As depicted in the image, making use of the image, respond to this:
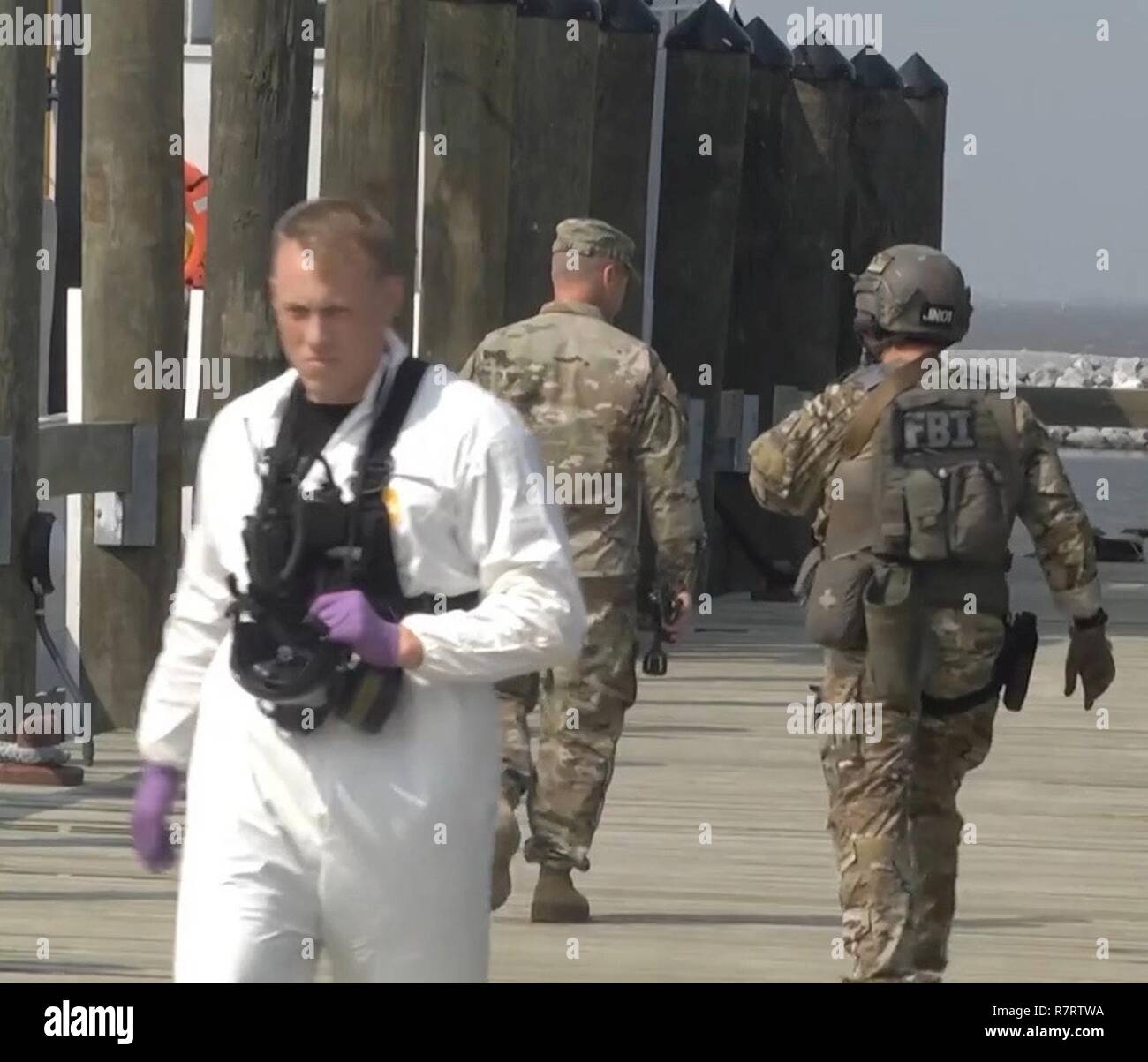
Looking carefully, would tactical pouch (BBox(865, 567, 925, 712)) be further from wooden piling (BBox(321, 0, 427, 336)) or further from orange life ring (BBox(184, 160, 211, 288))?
orange life ring (BBox(184, 160, 211, 288))

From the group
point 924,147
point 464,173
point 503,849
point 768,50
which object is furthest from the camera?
point 924,147

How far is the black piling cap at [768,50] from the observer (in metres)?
19.6

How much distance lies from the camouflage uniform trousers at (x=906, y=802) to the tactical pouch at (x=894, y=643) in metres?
0.03

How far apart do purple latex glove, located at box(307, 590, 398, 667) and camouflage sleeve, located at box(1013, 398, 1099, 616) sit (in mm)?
2581

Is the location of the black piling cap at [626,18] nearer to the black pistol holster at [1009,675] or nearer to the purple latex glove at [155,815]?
the black pistol holster at [1009,675]

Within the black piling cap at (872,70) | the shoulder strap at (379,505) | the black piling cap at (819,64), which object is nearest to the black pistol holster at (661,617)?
the shoulder strap at (379,505)

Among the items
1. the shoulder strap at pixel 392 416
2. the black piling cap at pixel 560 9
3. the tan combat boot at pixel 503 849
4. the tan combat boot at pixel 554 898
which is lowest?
the tan combat boot at pixel 554 898

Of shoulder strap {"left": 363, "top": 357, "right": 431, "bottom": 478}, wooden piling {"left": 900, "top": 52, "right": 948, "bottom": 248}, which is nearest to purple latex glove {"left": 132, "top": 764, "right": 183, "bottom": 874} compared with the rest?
shoulder strap {"left": 363, "top": 357, "right": 431, "bottom": 478}

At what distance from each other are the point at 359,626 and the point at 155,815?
421 millimetres

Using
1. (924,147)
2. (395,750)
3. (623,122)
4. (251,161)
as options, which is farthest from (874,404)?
(924,147)

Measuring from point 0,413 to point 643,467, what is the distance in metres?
2.62

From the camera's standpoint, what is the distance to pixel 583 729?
8.62 meters

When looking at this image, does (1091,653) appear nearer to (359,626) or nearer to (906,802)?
(906,802)

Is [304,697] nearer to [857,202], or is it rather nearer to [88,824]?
[88,824]
